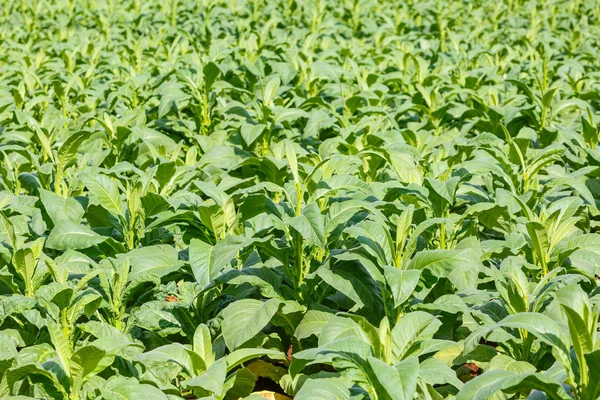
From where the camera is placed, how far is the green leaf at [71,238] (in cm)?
377

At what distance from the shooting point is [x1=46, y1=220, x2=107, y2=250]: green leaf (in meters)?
3.77

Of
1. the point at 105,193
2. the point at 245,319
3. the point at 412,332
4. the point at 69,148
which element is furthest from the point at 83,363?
the point at 69,148

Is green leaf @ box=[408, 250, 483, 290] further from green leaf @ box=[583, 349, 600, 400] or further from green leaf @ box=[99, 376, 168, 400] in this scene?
green leaf @ box=[99, 376, 168, 400]

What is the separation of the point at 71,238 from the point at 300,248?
1.22 meters

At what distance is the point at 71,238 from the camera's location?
12.4 ft

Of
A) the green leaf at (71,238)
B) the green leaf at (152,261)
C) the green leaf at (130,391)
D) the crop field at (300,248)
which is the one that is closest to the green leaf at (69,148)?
the crop field at (300,248)

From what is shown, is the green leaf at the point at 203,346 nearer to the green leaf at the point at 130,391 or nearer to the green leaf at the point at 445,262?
the green leaf at the point at 130,391

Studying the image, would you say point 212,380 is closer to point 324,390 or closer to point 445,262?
point 324,390

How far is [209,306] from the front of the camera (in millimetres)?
3611

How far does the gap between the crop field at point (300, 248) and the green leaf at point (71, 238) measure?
0.04 feet

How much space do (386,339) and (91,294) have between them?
1314 mm

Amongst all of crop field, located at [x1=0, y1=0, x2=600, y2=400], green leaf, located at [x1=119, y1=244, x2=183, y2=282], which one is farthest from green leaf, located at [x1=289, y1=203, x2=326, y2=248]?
green leaf, located at [x1=119, y1=244, x2=183, y2=282]

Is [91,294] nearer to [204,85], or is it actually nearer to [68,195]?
[68,195]

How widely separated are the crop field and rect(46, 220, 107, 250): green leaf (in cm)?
1
